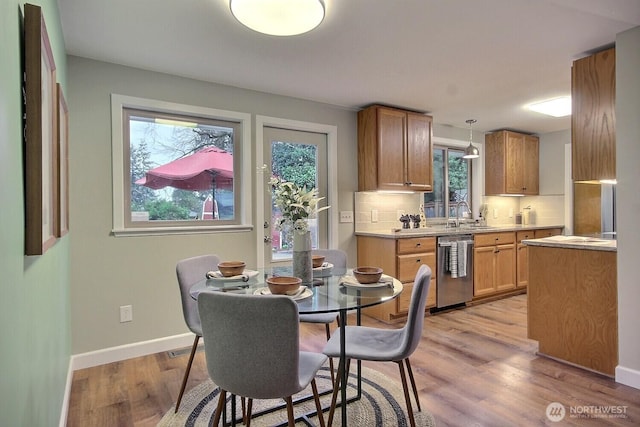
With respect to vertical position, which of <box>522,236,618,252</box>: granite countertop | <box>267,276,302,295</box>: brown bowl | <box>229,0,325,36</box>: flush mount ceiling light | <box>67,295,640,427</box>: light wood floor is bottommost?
<box>67,295,640,427</box>: light wood floor

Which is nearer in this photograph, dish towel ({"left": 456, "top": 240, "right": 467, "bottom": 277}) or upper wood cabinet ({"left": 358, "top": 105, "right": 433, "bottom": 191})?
upper wood cabinet ({"left": 358, "top": 105, "right": 433, "bottom": 191})

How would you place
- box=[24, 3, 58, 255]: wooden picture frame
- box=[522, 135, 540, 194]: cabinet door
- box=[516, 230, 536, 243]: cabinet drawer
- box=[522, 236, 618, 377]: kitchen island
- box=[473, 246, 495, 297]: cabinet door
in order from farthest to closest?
box=[522, 135, 540, 194]: cabinet door, box=[516, 230, 536, 243]: cabinet drawer, box=[473, 246, 495, 297]: cabinet door, box=[522, 236, 618, 377]: kitchen island, box=[24, 3, 58, 255]: wooden picture frame

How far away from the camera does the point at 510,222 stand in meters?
5.66

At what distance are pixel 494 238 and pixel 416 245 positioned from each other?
1262 mm

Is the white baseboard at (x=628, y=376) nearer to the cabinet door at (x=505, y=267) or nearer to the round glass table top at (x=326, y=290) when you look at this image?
the round glass table top at (x=326, y=290)

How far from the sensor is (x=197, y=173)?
10.5ft

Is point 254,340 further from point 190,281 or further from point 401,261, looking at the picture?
point 401,261

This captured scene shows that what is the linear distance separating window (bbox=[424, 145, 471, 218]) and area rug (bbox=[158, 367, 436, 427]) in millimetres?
2967

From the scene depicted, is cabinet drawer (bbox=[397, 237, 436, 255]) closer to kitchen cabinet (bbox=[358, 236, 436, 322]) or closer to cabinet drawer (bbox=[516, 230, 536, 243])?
kitchen cabinet (bbox=[358, 236, 436, 322])

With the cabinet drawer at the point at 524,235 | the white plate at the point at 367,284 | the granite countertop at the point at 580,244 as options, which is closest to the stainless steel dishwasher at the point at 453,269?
the cabinet drawer at the point at 524,235

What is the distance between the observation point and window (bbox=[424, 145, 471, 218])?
4.93 metres

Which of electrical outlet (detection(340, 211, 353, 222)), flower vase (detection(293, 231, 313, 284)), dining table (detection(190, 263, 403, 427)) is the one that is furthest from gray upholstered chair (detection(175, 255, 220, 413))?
electrical outlet (detection(340, 211, 353, 222))

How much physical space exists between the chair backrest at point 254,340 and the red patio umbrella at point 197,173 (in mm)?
1968

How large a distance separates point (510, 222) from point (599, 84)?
133 inches
